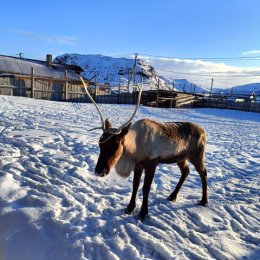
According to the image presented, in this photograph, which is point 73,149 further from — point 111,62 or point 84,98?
point 111,62

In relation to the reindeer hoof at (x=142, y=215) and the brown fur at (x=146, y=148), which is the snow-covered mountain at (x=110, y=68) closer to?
the brown fur at (x=146, y=148)

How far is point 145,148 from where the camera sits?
403cm

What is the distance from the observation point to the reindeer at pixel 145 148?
362 centimetres

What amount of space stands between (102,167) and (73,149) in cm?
355

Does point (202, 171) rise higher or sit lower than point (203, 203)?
higher

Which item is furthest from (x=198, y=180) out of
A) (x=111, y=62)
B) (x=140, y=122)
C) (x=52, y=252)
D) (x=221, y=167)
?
(x=111, y=62)

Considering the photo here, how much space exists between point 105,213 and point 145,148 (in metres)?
1.01

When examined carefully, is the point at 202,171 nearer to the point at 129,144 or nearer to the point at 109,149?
the point at 129,144

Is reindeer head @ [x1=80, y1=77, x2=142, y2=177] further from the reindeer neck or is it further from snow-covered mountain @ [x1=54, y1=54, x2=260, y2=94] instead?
snow-covered mountain @ [x1=54, y1=54, x2=260, y2=94]

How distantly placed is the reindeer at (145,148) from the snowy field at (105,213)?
Answer: 36cm

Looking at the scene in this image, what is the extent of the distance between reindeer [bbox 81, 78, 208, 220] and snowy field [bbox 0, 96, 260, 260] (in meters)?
0.36

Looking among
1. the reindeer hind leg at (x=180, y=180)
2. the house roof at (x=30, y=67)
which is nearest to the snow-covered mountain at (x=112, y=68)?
the house roof at (x=30, y=67)

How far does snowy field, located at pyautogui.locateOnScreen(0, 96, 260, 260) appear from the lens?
332 cm

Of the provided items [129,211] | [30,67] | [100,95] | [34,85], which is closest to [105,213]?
[129,211]
